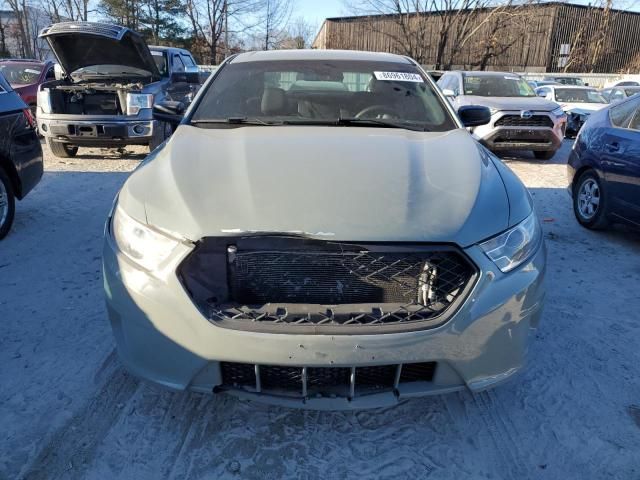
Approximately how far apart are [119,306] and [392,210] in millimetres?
1149

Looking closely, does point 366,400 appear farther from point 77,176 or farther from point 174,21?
point 174,21

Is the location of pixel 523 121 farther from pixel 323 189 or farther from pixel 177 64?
pixel 323 189

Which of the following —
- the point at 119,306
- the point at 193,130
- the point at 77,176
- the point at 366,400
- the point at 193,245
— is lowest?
the point at 77,176

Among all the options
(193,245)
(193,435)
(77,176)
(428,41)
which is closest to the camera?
(193,245)

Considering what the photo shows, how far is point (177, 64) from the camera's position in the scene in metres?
9.54

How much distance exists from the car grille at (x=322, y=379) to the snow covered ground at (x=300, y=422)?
0.33 m

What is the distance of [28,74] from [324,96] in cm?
1119

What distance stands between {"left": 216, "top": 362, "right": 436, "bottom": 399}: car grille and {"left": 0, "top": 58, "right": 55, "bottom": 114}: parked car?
11578 millimetres

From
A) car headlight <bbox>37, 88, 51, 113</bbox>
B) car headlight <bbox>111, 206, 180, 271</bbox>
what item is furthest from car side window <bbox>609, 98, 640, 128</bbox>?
car headlight <bbox>37, 88, 51, 113</bbox>

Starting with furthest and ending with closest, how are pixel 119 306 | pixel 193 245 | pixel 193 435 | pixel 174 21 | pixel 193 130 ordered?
pixel 174 21
pixel 193 130
pixel 193 435
pixel 119 306
pixel 193 245

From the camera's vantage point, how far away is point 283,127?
2.96 m

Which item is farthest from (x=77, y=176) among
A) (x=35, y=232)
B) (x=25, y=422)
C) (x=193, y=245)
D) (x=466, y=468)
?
(x=466, y=468)

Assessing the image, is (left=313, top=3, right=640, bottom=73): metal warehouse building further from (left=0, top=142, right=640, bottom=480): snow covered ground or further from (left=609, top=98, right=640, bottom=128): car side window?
(left=0, top=142, right=640, bottom=480): snow covered ground

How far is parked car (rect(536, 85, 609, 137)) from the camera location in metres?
13.1
